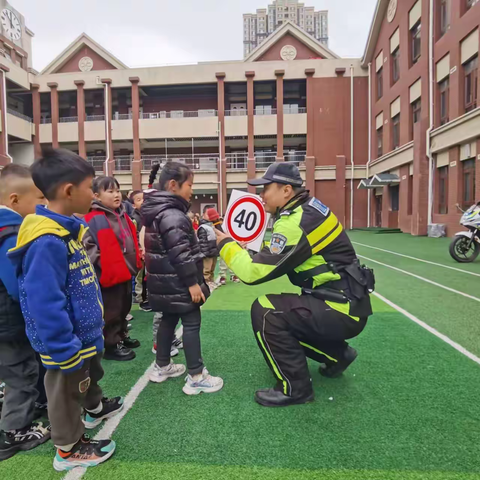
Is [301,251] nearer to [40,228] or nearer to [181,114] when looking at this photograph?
[40,228]

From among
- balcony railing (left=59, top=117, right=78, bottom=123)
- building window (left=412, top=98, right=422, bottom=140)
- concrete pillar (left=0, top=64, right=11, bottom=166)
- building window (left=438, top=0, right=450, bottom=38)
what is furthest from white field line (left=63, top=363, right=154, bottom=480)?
balcony railing (left=59, top=117, right=78, bottom=123)

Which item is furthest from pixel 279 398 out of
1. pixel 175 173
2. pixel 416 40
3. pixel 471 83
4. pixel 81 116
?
pixel 81 116

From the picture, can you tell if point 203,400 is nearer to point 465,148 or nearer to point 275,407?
point 275,407

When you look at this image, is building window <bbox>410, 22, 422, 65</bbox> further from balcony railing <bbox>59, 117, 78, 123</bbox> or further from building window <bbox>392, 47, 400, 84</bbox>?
balcony railing <bbox>59, 117, 78, 123</bbox>

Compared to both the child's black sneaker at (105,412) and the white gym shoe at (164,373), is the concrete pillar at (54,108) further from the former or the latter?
the child's black sneaker at (105,412)

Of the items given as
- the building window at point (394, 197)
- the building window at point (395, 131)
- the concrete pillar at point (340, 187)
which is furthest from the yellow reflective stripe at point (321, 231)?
the concrete pillar at point (340, 187)

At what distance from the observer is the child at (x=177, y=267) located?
9.13ft

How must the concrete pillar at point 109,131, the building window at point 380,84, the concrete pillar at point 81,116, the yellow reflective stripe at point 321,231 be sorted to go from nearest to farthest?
the yellow reflective stripe at point 321,231, the building window at point 380,84, the concrete pillar at point 109,131, the concrete pillar at point 81,116

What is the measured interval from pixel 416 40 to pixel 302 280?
75.6 feet

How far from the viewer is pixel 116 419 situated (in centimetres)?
252

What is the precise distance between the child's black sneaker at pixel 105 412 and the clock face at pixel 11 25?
36.8m

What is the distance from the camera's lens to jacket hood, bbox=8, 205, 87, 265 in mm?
1793

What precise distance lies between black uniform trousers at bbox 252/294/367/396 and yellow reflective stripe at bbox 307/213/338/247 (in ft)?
1.53

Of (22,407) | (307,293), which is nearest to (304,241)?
(307,293)
